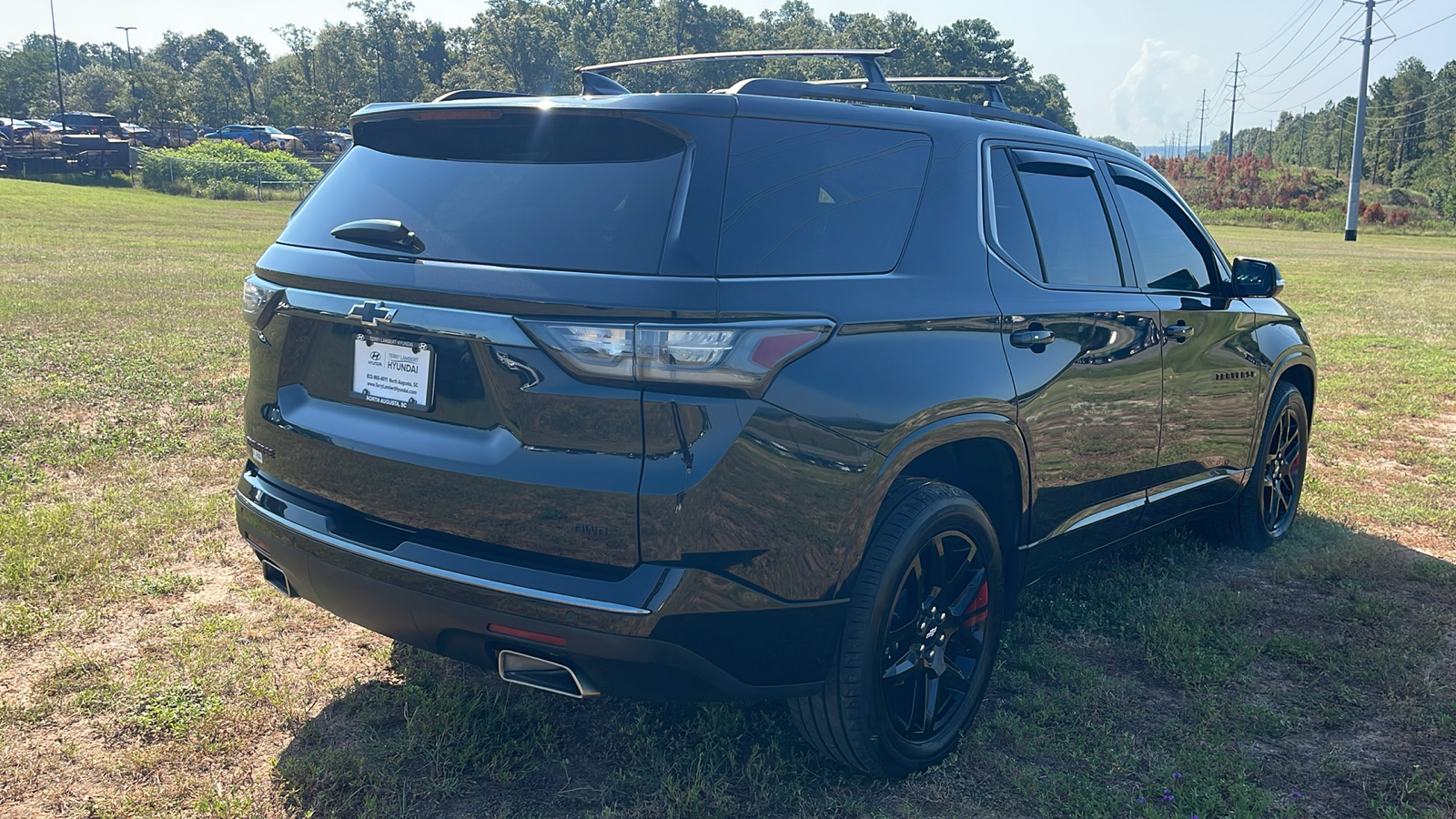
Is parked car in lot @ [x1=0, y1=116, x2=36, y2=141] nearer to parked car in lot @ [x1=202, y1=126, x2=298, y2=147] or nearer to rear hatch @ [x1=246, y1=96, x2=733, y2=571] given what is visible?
parked car in lot @ [x1=202, y1=126, x2=298, y2=147]

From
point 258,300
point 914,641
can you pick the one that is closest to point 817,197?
point 914,641

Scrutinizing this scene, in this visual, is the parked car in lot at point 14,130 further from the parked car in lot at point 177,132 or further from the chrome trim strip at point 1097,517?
the chrome trim strip at point 1097,517

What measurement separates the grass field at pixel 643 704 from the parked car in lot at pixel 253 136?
61.4m

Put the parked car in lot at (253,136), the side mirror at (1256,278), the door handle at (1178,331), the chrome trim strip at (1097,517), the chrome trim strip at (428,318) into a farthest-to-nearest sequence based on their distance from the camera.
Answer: the parked car in lot at (253,136), the side mirror at (1256,278), the door handle at (1178,331), the chrome trim strip at (1097,517), the chrome trim strip at (428,318)

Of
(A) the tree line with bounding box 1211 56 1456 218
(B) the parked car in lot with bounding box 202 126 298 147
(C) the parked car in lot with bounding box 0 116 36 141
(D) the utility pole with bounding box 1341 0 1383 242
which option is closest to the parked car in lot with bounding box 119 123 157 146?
(B) the parked car in lot with bounding box 202 126 298 147

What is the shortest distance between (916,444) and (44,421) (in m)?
6.02

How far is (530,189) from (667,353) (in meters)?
0.62

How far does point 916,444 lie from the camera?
9.28 feet

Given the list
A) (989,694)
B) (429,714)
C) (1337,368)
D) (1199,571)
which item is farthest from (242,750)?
(1337,368)

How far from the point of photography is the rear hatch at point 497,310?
242 centimetres

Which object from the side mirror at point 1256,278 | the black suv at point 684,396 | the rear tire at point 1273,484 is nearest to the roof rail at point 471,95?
the black suv at point 684,396

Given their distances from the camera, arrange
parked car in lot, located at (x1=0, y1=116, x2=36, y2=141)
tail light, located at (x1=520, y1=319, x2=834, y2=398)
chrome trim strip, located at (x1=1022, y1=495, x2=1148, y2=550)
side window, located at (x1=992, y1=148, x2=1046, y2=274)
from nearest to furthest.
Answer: tail light, located at (x1=520, y1=319, x2=834, y2=398), side window, located at (x1=992, y1=148, x2=1046, y2=274), chrome trim strip, located at (x1=1022, y1=495, x2=1148, y2=550), parked car in lot, located at (x1=0, y1=116, x2=36, y2=141)

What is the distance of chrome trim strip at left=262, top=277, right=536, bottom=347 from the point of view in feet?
8.15

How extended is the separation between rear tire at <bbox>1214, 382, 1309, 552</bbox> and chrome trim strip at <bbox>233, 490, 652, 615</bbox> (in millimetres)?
3481
